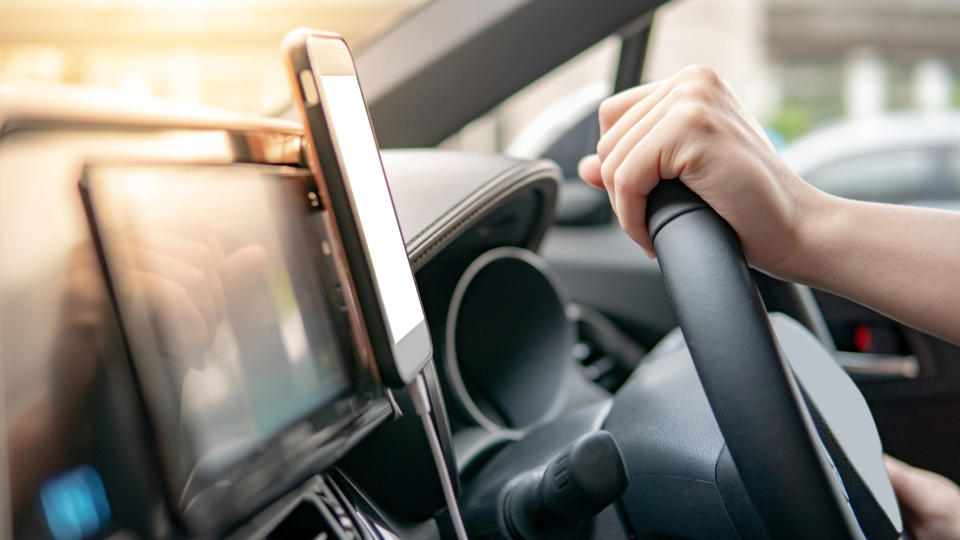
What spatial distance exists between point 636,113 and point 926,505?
73 centimetres

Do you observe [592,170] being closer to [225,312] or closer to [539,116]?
[225,312]

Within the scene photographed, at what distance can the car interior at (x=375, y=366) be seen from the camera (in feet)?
1.61

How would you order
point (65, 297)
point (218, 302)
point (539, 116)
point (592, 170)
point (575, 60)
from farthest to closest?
point (539, 116) → point (575, 60) → point (592, 170) → point (218, 302) → point (65, 297)

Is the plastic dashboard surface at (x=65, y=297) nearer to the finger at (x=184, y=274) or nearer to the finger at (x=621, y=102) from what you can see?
the finger at (x=184, y=274)

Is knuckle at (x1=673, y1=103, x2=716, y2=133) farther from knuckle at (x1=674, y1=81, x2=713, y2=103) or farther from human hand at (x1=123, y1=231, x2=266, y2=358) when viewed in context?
human hand at (x1=123, y1=231, x2=266, y2=358)

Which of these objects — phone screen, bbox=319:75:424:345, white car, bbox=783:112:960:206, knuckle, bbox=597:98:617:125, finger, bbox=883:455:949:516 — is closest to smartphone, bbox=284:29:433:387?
phone screen, bbox=319:75:424:345

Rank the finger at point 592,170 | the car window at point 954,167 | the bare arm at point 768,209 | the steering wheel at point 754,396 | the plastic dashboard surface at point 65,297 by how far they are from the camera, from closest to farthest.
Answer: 1. the plastic dashboard surface at point 65,297
2. the steering wheel at point 754,396
3. the bare arm at point 768,209
4. the finger at point 592,170
5. the car window at point 954,167

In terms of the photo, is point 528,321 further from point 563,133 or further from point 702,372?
point 702,372

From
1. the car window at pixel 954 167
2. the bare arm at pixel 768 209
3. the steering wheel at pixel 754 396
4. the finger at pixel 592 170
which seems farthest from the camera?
the car window at pixel 954 167

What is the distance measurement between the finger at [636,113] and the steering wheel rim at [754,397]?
0.52 feet

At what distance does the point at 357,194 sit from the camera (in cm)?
67

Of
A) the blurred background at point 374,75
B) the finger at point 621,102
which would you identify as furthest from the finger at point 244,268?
the finger at point 621,102

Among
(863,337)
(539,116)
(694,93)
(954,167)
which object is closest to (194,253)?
(694,93)

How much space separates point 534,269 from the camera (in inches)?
48.7
